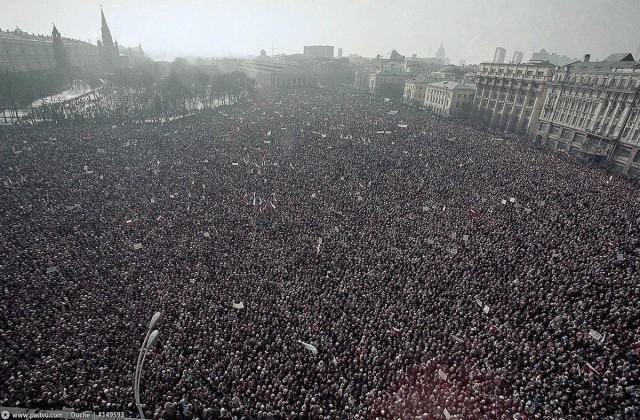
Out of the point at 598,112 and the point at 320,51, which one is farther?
the point at 320,51

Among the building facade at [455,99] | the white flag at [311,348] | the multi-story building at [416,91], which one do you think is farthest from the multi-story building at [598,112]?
the white flag at [311,348]

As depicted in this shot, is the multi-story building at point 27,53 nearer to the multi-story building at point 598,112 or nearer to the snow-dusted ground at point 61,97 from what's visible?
the snow-dusted ground at point 61,97

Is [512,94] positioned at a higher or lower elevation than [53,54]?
lower

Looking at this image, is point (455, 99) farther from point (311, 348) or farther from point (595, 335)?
point (311, 348)

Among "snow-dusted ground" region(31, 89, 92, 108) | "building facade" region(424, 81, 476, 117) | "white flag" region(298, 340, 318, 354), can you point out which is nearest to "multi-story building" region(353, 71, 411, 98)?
"building facade" region(424, 81, 476, 117)

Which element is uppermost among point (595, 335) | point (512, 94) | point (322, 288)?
point (512, 94)

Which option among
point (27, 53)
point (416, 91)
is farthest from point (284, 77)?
point (27, 53)

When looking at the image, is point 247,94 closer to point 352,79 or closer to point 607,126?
point 352,79

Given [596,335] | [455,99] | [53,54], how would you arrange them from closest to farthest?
1. [596,335]
2. [455,99]
3. [53,54]
